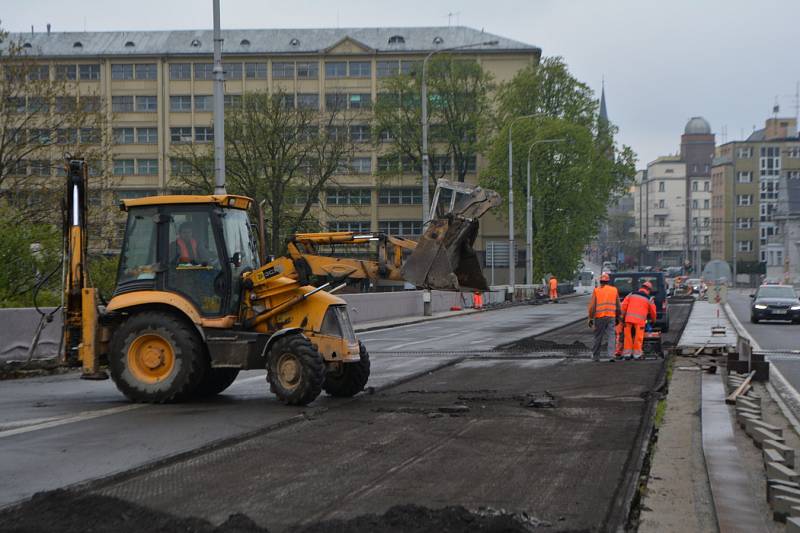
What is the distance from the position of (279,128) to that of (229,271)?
44.7 m

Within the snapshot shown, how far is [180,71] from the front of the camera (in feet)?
310

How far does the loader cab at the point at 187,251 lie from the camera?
14.0 m

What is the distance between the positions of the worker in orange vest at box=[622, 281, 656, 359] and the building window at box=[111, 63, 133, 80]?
259 feet

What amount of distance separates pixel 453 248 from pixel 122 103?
84917 mm

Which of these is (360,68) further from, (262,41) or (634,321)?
(634,321)

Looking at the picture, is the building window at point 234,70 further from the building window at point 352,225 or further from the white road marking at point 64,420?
the white road marking at point 64,420

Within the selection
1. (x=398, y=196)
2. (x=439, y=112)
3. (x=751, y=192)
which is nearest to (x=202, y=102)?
(x=398, y=196)

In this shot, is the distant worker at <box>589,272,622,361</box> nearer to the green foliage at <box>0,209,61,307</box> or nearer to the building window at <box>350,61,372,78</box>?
the green foliage at <box>0,209,61,307</box>

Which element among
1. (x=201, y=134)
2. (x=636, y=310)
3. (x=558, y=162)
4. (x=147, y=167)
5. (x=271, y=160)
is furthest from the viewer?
(x=147, y=167)

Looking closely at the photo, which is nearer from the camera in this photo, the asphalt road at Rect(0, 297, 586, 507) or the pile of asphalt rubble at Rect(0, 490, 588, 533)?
the pile of asphalt rubble at Rect(0, 490, 588, 533)

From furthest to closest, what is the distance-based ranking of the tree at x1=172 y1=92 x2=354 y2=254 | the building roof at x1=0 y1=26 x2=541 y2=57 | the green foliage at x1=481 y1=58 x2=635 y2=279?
the building roof at x1=0 y1=26 x2=541 y2=57 → the green foliage at x1=481 y1=58 x2=635 y2=279 → the tree at x1=172 y1=92 x2=354 y2=254

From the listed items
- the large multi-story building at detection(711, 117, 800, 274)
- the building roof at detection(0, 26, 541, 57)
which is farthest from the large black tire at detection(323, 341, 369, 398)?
the large multi-story building at detection(711, 117, 800, 274)

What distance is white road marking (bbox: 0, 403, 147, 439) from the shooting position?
11609mm

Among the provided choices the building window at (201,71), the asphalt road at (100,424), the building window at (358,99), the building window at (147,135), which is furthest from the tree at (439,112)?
the asphalt road at (100,424)
